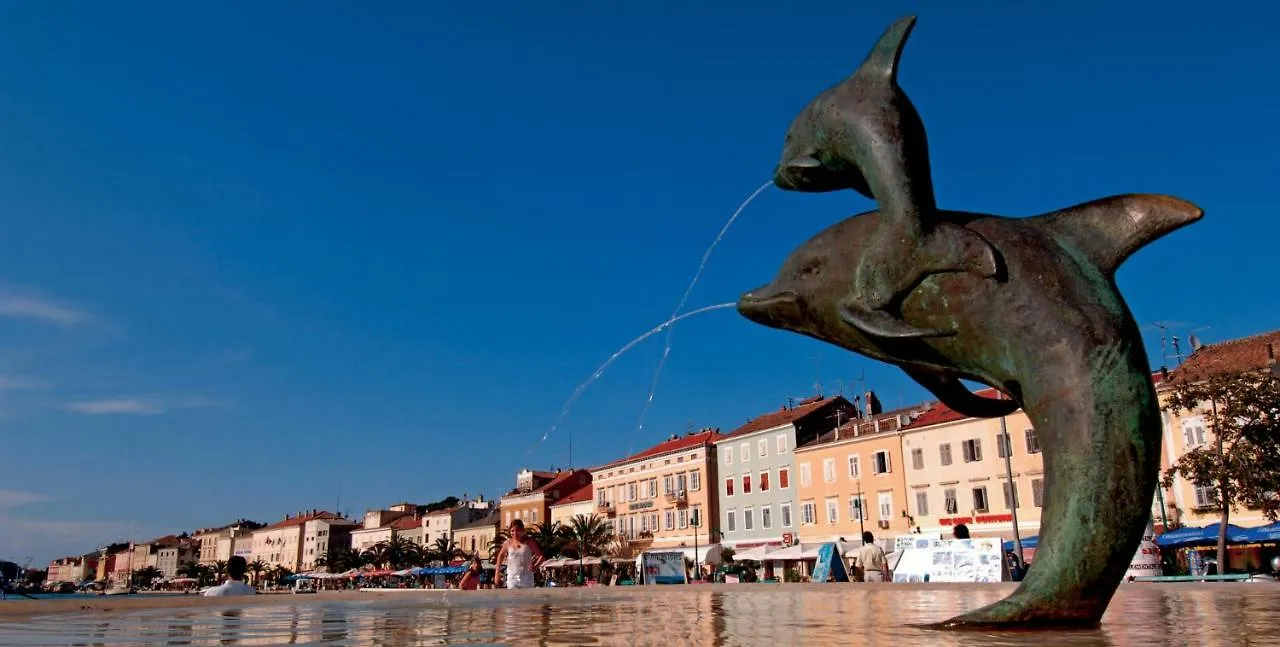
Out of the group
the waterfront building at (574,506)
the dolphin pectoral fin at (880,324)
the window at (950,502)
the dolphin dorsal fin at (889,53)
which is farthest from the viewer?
the waterfront building at (574,506)

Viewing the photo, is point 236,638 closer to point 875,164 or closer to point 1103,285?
point 875,164

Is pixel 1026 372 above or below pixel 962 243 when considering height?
below

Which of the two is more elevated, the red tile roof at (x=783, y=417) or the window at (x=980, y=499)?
the red tile roof at (x=783, y=417)

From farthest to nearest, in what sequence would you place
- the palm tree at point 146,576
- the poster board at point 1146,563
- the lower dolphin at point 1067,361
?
the palm tree at point 146,576 < the poster board at point 1146,563 < the lower dolphin at point 1067,361

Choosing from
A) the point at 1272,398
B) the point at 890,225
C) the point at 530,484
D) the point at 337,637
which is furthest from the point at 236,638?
the point at 530,484

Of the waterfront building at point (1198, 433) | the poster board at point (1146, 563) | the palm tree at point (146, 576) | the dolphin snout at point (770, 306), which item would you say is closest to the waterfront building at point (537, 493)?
the waterfront building at point (1198, 433)

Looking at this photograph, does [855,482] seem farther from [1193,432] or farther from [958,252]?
[958,252]

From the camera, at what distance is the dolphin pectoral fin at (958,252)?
449cm

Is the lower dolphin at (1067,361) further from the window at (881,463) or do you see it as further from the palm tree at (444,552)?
the palm tree at (444,552)

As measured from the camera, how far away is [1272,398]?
2867 centimetres

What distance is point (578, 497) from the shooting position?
81562 millimetres

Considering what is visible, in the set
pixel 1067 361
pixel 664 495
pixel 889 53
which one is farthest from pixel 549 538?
pixel 1067 361

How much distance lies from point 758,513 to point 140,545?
146 metres

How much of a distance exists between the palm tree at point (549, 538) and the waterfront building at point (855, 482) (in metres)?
22.9
